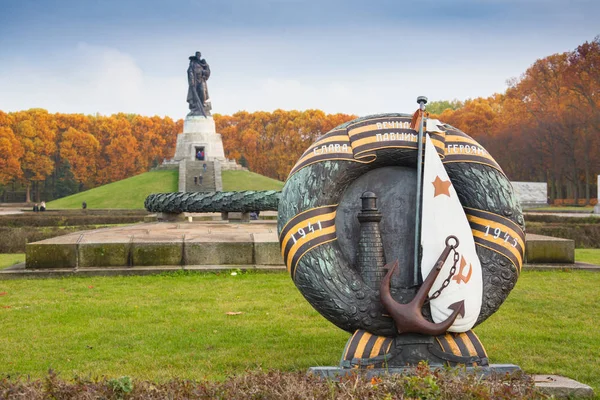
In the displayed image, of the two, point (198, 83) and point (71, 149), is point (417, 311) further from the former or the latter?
point (71, 149)

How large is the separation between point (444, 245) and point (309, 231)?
3.00 ft

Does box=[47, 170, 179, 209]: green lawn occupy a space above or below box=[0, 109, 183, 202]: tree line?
below

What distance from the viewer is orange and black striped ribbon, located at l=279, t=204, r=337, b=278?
4.50m

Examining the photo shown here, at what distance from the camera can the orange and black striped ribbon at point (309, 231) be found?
450 centimetres

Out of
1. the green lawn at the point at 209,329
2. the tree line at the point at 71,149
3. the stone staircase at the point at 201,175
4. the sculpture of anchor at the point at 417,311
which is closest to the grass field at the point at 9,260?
the green lawn at the point at 209,329

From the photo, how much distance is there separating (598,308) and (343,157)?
399cm

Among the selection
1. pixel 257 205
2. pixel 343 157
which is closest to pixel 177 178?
pixel 257 205

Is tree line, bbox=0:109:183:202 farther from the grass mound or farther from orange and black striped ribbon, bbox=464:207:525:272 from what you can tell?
the grass mound

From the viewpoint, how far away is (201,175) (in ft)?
144

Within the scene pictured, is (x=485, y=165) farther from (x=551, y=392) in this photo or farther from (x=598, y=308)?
(x=598, y=308)

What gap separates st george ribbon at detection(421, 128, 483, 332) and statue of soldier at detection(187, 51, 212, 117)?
42.5 m

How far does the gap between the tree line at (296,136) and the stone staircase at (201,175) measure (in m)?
6.89

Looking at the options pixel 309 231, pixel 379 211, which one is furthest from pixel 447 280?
pixel 309 231

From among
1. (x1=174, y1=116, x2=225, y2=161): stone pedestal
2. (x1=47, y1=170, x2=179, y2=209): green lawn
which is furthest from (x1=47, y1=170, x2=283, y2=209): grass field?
(x1=174, y1=116, x2=225, y2=161): stone pedestal
